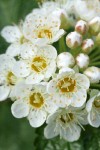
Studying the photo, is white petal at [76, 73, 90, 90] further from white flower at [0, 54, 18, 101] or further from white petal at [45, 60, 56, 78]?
white flower at [0, 54, 18, 101]

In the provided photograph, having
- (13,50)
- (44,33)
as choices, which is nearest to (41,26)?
(44,33)

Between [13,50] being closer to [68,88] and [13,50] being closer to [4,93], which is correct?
[4,93]

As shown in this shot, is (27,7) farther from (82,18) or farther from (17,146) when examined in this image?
(17,146)

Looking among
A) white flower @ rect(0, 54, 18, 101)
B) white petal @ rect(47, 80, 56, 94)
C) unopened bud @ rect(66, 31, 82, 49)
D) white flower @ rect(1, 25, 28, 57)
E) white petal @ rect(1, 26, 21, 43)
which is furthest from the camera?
white petal @ rect(1, 26, 21, 43)

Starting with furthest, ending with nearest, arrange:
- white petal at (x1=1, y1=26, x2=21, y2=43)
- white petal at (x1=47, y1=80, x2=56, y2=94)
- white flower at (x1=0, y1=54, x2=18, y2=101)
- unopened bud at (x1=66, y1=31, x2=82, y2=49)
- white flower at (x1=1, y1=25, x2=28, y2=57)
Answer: white petal at (x1=1, y1=26, x2=21, y2=43) → white flower at (x1=1, y1=25, x2=28, y2=57) → white flower at (x1=0, y1=54, x2=18, y2=101) → unopened bud at (x1=66, y1=31, x2=82, y2=49) → white petal at (x1=47, y1=80, x2=56, y2=94)

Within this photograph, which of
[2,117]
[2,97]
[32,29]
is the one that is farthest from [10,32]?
[2,117]

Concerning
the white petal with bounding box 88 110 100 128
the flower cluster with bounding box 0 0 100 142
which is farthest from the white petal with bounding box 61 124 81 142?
the white petal with bounding box 88 110 100 128
